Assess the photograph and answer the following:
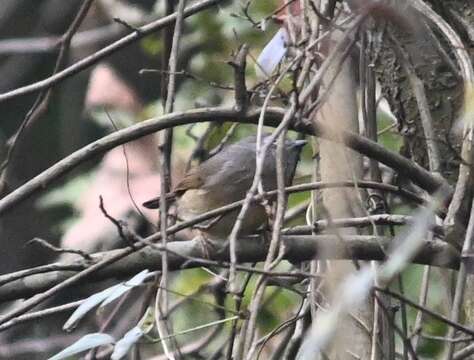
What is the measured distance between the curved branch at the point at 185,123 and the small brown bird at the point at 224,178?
97 cm

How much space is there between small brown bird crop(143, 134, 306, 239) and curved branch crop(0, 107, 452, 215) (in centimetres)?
97

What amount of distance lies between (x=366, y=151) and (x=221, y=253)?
441 millimetres

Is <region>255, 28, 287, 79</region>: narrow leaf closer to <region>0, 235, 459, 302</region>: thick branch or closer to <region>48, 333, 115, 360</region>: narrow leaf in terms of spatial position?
<region>0, 235, 459, 302</region>: thick branch

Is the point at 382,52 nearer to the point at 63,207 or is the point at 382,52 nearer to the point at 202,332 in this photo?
the point at 202,332

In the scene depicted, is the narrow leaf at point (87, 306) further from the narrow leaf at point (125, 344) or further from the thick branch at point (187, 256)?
the narrow leaf at point (125, 344)

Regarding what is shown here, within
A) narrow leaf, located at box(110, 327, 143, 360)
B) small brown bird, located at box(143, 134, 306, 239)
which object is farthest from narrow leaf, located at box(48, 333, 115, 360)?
small brown bird, located at box(143, 134, 306, 239)

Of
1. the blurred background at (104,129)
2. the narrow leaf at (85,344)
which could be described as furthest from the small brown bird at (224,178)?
the narrow leaf at (85,344)

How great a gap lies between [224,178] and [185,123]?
1.22 m

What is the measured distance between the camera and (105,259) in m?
2.22

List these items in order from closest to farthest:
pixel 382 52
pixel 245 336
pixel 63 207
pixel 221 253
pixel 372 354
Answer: pixel 245 336
pixel 372 354
pixel 221 253
pixel 382 52
pixel 63 207

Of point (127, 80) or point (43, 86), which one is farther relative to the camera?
point (127, 80)

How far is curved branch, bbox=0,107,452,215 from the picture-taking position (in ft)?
7.11

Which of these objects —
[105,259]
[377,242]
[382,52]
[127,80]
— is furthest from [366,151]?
[127,80]

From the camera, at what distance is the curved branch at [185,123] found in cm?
217
